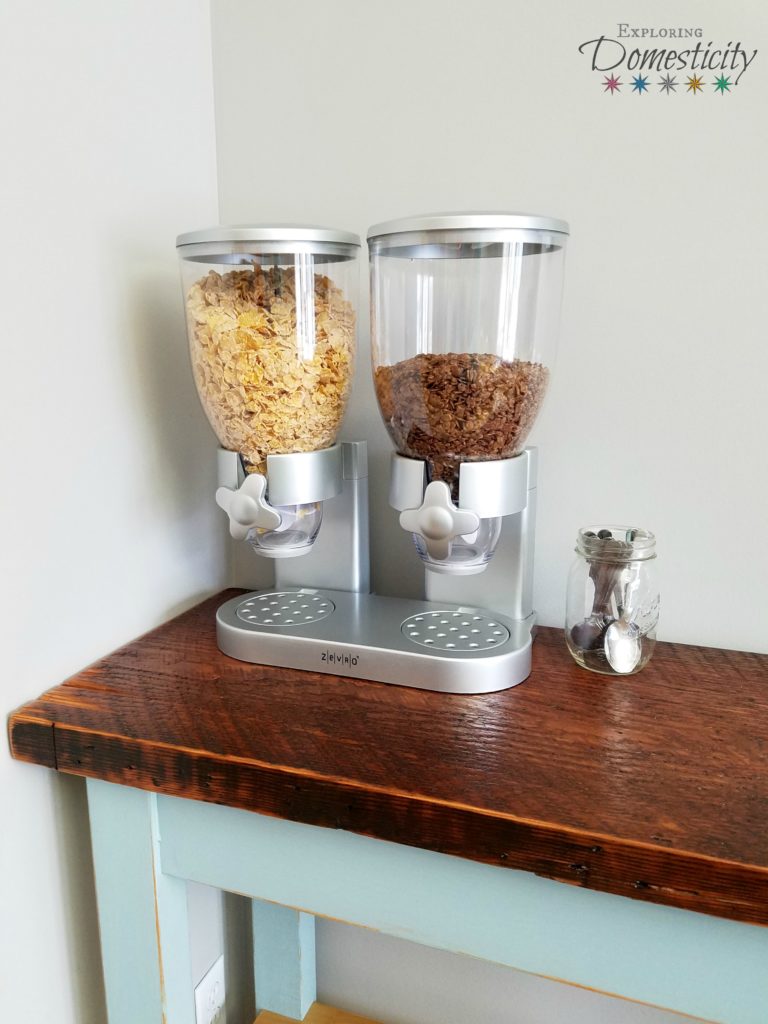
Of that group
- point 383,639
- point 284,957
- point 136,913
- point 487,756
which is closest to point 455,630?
point 383,639

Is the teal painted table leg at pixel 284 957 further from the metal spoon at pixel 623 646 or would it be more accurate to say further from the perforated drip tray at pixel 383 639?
the metal spoon at pixel 623 646

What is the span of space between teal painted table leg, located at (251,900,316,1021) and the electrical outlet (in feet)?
0.17

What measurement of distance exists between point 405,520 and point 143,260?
0.41 metres

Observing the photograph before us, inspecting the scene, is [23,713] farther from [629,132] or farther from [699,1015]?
[629,132]

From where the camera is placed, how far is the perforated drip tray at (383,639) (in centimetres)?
73

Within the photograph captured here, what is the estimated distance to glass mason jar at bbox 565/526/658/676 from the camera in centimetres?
77

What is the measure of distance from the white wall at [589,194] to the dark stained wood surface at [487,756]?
0.54 ft

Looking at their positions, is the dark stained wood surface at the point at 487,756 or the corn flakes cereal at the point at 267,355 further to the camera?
the corn flakes cereal at the point at 267,355

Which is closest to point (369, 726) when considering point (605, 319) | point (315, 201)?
point (605, 319)

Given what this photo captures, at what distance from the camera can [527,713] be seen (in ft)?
2.27

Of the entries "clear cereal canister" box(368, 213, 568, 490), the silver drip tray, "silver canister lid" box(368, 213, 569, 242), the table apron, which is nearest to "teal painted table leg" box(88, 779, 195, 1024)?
the table apron

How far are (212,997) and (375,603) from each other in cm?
60

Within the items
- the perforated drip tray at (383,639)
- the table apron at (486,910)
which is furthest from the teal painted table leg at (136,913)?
the perforated drip tray at (383,639)

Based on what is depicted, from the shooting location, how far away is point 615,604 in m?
0.78
